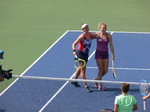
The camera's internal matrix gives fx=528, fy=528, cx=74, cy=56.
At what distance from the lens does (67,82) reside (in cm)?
1655

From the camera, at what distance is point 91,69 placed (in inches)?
707

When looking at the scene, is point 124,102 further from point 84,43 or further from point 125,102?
point 84,43

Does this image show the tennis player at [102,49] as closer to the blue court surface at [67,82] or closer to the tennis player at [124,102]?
the blue court surface at [67,82]

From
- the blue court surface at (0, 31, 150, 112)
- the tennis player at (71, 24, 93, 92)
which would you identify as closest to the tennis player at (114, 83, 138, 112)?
the blue court surface at (0, 31, 150, 112)

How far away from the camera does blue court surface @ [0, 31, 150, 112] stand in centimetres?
1424

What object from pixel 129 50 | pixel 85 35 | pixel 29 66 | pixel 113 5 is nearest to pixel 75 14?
pixel 113 5

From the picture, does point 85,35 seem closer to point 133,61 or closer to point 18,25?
point 133,61

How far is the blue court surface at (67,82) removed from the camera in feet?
46.7

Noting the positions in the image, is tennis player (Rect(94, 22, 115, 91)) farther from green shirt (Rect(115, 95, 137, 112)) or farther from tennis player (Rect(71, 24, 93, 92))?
green shirt (Rect(115, 95, 137, 112))

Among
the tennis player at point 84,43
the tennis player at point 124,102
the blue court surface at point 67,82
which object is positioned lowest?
the blue court surface at point 67,82

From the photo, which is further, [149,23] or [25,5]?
[25,5]

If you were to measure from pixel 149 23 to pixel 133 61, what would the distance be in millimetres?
4797

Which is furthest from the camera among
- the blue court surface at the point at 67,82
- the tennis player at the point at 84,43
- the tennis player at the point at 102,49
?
the tennis player at the point at 102,49

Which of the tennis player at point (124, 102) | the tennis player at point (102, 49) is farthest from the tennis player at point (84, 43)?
the tennis player at point (124, 102)
